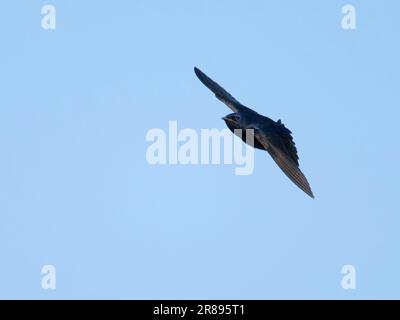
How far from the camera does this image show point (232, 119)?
2867 centimetres

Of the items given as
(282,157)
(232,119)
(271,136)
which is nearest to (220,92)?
(232,119)

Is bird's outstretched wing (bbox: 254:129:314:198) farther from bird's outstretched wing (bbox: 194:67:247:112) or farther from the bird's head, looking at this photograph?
bird's outstretched wing (bbox: 194:67:247:112)

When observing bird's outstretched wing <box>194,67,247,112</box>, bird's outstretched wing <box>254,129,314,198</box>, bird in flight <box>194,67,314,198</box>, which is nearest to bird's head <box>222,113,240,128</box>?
bird in flight <box>194,67,314,198</box>

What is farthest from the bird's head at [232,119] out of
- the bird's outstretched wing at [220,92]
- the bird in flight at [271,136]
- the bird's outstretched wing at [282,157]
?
the bird's outstretched wing at [282,157]

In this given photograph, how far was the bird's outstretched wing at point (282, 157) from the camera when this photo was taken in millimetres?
26141

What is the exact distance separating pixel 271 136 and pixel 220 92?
3533 mm

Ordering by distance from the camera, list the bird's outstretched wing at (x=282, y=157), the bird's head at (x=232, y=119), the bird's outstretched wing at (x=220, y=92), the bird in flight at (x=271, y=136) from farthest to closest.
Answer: the bird's outstretched wing at (x=220, y=92)
the bird's head at (x=232, y=119)
the bird in flight at (x=271, y=136)
the bird's outstretched wing at (x=282, y=157)

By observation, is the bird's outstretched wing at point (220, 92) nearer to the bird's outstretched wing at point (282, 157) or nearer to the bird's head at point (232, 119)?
the bird's head at point (232, 119)

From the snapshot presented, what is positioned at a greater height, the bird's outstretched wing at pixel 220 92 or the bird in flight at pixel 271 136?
the bird's outstretched wing at pixel 220 92

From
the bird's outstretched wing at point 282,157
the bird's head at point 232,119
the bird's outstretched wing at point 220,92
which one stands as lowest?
the bird's outstretched wing at point 282,157

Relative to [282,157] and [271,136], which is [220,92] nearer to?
[271,136]
